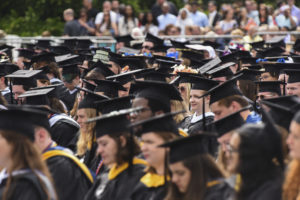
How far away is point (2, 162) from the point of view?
449 centimetres

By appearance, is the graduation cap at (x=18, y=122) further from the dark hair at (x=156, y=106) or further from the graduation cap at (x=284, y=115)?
the graduation cap at (x=284, y=115)

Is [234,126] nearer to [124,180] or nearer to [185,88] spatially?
[124,180]

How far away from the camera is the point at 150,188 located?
4555 mm

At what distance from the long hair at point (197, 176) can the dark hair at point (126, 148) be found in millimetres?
832

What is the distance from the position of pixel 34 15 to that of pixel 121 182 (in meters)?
16.7

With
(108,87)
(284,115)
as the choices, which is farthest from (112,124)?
(108,87)

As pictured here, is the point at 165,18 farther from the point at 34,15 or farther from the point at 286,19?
the point at 34,15

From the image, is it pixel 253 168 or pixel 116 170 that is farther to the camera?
pixel 116 170

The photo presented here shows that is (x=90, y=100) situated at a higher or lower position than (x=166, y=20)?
higher

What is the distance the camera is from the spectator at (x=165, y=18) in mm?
17484

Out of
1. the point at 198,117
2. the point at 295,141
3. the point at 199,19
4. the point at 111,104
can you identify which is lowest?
the point at 198,117

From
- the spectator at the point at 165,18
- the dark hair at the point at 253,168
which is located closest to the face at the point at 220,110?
→ the dark hair at the point at 253,168

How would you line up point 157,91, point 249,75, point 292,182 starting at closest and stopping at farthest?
1. point 292,182
2. point 157,91
3. point 249,75

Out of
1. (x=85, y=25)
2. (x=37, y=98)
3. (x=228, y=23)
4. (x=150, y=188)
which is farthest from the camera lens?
(x=85, y=25)
